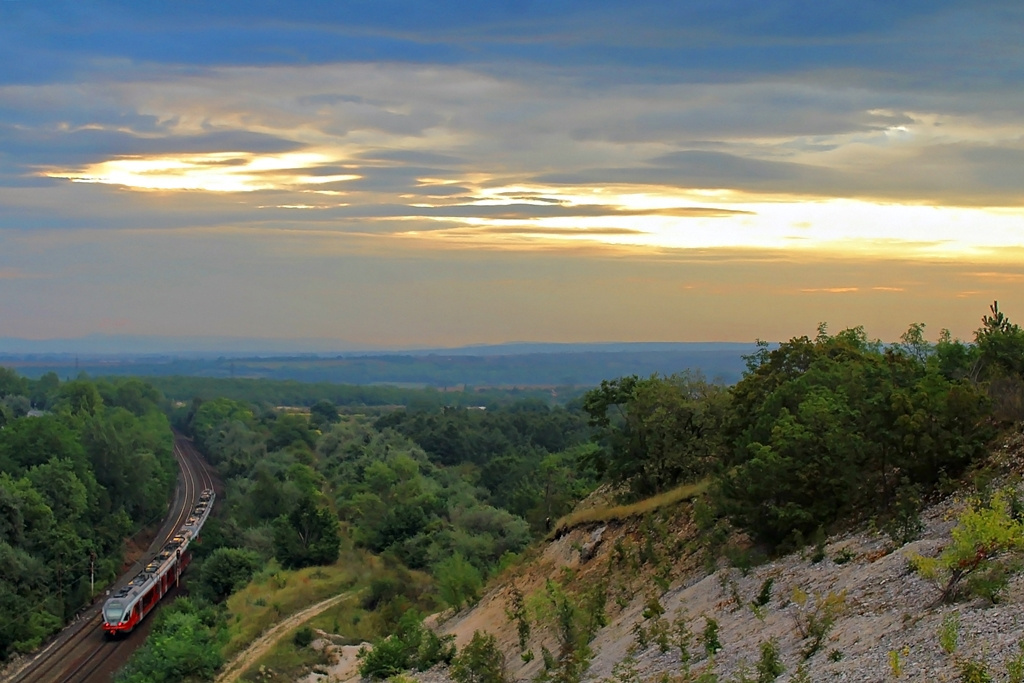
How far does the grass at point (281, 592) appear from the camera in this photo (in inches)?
1759

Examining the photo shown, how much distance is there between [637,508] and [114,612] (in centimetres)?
3092

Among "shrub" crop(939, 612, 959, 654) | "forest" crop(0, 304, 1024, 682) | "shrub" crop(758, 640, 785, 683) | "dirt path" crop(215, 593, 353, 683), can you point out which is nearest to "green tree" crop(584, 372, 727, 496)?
"forest" crop(0, 304, 1024, 682)

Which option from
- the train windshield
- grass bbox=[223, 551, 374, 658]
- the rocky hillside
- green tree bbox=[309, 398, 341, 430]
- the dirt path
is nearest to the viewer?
the rocky hillside

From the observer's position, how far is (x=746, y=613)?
765 inches

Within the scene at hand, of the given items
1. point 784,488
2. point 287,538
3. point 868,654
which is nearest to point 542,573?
point 784,488

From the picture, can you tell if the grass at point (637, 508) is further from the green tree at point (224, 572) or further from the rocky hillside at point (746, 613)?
the green tree at point (224, 572)

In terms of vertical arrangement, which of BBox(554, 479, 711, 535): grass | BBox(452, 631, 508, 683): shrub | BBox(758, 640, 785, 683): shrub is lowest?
BBox(452, 631, 508, 683): shrub

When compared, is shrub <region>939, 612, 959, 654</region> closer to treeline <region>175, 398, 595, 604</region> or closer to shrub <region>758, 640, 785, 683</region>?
shrub <region>758, 640, 785, 683</region>

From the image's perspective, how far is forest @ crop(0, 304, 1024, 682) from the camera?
21.8m

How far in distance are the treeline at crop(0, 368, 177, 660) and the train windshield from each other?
448cm

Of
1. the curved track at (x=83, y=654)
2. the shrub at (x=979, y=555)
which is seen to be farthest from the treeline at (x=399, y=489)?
the shrub at (x=979, y=555)

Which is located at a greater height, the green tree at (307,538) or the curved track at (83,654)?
the green tree at (307,538)

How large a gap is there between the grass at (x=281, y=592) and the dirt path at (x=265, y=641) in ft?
1.61

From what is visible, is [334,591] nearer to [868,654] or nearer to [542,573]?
[542,573]
